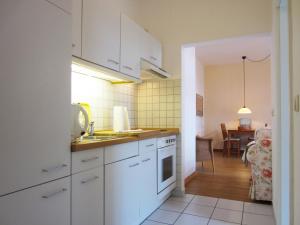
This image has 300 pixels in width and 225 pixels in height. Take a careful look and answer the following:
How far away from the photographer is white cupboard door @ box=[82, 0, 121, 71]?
181 centimetres

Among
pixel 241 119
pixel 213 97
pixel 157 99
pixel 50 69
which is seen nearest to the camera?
pixel 50 69

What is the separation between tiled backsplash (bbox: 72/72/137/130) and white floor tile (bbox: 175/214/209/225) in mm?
1251

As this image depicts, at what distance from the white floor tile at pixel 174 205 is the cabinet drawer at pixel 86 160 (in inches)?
53.5

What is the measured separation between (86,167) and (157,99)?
1.88 meters

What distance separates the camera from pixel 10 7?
1018 mm

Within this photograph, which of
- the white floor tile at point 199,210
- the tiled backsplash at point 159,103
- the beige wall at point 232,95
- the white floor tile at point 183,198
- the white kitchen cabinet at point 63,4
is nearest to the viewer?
the white kitchen cabinet at point 63,4

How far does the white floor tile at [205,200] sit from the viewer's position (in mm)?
2750

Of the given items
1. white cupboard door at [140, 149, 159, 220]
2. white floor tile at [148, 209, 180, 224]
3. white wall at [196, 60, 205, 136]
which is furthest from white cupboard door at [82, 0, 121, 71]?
white wall at [196, 60, 205, 136]

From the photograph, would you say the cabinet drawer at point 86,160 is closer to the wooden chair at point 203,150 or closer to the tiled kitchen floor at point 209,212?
the tiled kitchen floor at point 209,212

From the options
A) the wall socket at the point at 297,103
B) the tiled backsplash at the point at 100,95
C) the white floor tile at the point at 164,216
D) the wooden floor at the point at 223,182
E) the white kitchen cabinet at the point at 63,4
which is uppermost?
the white kitchen cabinet at the point at 63,4

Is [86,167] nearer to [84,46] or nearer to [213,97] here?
[84,46]

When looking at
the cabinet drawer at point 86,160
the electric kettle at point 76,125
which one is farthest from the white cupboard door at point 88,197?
the electric kettle at point 76,125

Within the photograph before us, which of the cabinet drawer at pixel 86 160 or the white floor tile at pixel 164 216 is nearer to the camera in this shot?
the cabinet drawer at pixel 86 160

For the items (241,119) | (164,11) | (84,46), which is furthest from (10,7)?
(241,119)
